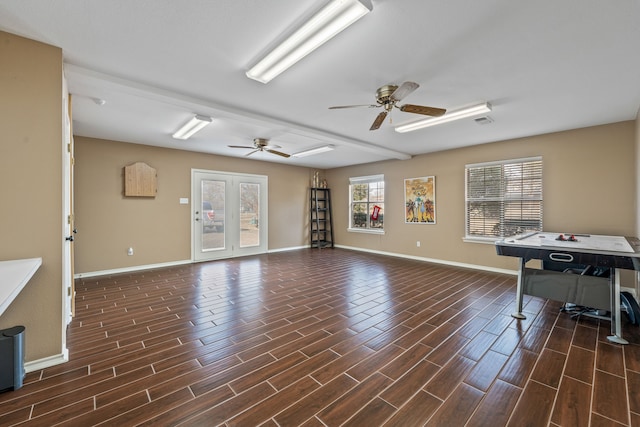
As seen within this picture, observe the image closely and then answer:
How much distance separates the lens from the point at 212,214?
6398 millimetres

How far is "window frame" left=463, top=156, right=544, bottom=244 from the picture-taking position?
470 centimetres

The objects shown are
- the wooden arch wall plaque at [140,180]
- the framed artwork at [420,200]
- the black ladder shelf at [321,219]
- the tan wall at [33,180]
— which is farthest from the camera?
the black ladder shelf at [321,219]

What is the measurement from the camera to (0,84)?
1944 millimetres

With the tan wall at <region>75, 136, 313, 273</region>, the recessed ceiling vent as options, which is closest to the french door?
the tan wall at <region>75, 136, 313, 273</region>

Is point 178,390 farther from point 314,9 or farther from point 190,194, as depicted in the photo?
point 190,194

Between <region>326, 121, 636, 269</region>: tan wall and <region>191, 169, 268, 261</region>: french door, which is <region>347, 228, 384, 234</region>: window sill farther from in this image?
<region>191, 169, 268, 261</region>: french door

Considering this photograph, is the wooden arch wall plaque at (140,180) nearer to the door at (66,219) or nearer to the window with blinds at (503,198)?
the door at (66,219)

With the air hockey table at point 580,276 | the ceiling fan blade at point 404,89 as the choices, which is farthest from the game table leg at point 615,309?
the ceiling fan blade at point 404,89

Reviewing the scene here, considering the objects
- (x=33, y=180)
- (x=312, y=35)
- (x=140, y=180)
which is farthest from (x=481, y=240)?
(x=140, y=180)

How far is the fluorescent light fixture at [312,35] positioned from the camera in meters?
1.63

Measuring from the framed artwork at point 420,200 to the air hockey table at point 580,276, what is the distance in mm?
2985

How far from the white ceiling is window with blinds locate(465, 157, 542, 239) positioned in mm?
1031

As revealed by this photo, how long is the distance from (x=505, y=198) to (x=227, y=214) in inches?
234

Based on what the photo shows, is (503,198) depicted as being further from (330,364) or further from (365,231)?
(330,364)
